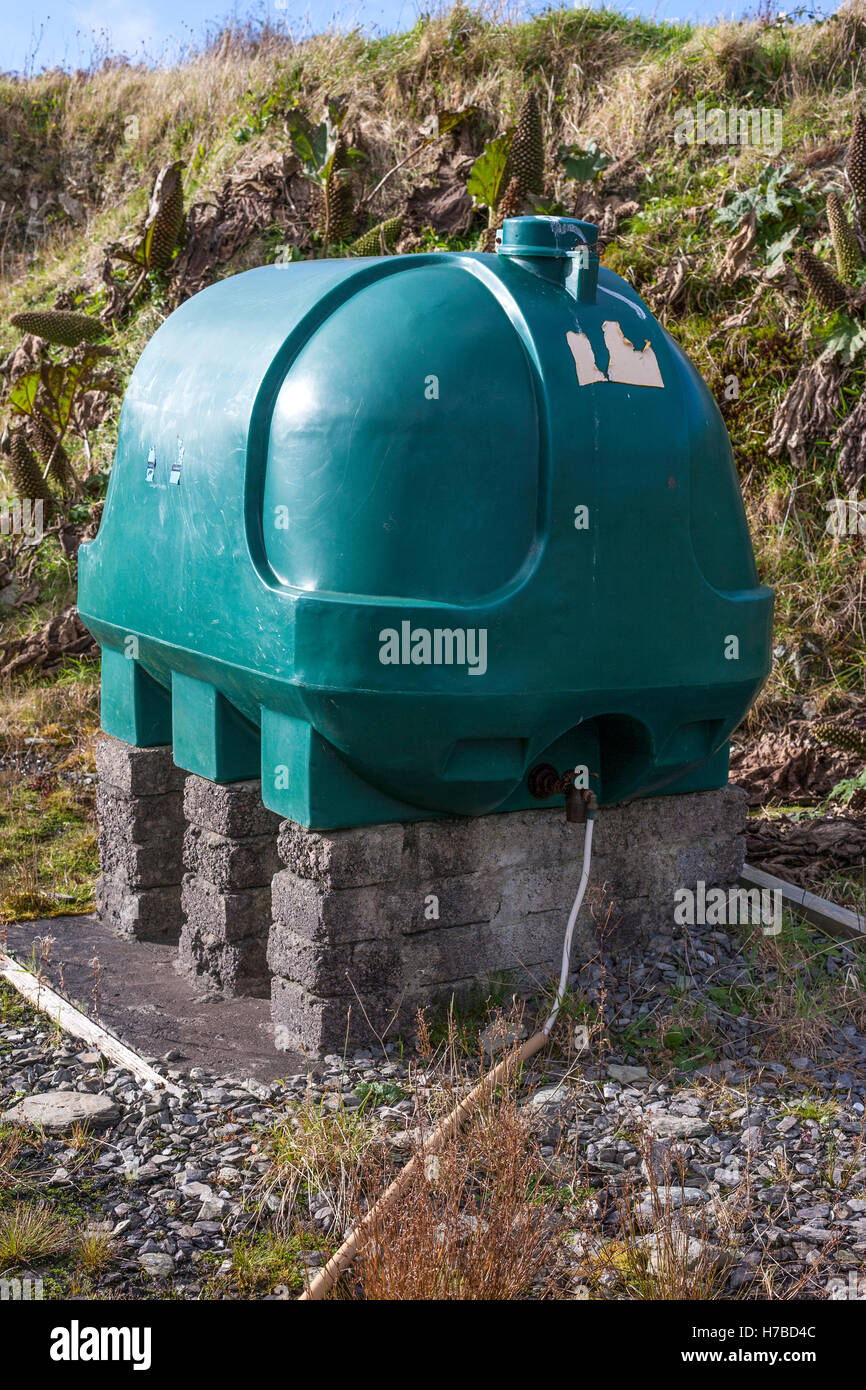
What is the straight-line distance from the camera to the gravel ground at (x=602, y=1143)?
283 centimetres

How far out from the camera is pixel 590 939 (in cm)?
436

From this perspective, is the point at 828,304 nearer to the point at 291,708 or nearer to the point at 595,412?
the point at 595,412

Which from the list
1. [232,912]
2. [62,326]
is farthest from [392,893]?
[62,326]

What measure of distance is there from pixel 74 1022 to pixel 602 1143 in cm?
180

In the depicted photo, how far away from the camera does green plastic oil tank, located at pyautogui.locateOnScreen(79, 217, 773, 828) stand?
361cm

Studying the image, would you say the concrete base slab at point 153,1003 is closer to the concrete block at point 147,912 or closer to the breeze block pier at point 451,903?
the concrete block at point 147,912

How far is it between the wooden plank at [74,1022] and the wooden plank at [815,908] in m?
2.36

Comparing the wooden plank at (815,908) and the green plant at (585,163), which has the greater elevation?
the green plant at (585,163)

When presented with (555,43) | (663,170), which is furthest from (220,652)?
(555,43)

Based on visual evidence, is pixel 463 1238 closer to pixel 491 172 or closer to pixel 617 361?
pixel 617 361

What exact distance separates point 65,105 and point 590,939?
13737 mm

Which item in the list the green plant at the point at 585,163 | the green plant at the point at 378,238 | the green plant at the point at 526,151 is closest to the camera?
the green plant at the point at 526,151

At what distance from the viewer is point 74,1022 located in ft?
13.6

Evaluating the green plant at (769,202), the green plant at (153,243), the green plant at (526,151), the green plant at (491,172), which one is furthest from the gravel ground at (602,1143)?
the green plant at (153,243)
